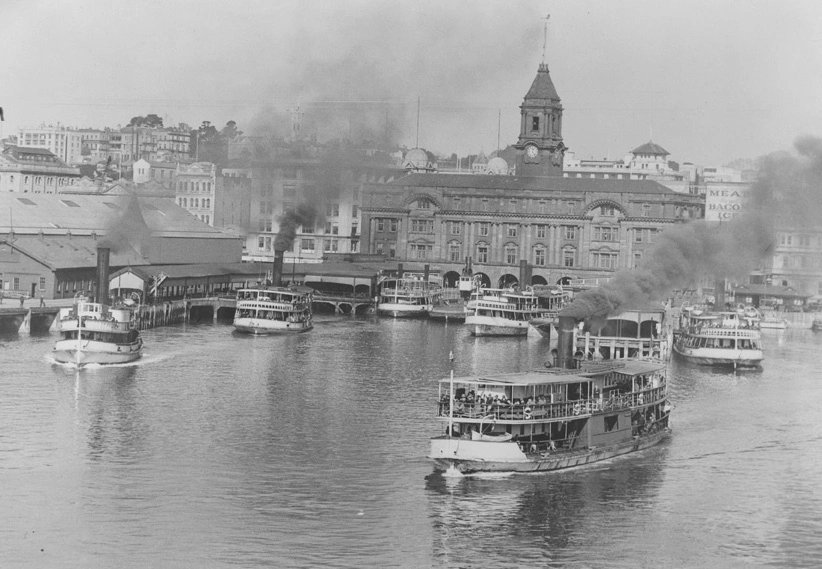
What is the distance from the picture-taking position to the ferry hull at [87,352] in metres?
83.2

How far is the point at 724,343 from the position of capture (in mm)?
96250

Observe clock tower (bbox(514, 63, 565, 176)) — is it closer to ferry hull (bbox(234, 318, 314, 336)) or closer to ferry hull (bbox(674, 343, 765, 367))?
ferry hull (bbox(234, 318, 314, 336))

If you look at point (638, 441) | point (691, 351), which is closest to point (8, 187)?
point (691, 351)

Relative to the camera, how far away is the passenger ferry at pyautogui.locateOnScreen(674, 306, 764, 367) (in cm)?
9494

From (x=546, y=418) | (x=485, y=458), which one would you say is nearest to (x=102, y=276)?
(x=546, y=418)

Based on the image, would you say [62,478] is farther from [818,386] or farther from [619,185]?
[619,185]

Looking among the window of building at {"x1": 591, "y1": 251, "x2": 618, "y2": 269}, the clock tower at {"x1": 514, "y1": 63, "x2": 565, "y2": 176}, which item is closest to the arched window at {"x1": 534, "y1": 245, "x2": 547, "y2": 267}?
the window of building at {"x1": 591, "y1": 251, "x2": 618, "y2": 269}

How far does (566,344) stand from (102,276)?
3617 centimetres

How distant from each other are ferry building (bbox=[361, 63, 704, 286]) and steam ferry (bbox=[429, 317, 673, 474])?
86336 millimetres

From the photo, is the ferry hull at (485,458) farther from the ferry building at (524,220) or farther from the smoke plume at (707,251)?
the ferry building at (524,220)

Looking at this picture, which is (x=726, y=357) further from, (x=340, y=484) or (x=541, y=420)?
(x=340, y=484)

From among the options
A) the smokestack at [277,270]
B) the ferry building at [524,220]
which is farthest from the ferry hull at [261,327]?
the ferry building at [524,220]

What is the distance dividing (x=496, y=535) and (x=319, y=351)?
48.6 meters

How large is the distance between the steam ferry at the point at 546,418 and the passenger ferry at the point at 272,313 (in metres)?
45.7
